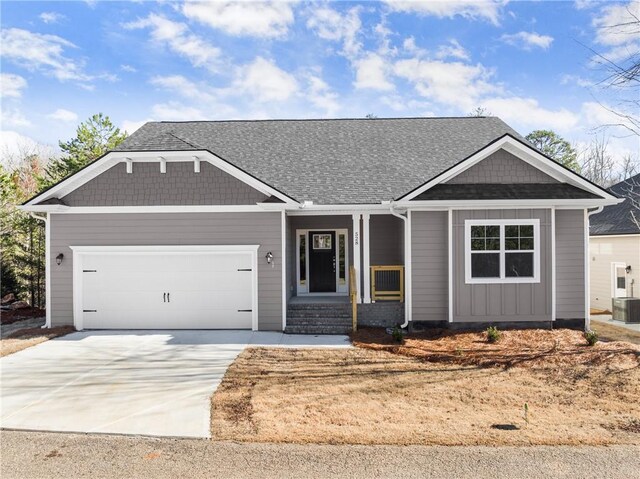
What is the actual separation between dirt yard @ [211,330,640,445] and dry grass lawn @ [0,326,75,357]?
534cm

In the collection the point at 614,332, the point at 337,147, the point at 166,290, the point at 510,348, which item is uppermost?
the point at 337,147

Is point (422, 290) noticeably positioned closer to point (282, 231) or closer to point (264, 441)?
point (282, 231)

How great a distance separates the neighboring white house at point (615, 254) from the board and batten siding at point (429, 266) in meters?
8.62

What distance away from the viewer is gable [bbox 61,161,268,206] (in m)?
10.6

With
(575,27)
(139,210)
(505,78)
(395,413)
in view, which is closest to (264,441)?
(395,413)

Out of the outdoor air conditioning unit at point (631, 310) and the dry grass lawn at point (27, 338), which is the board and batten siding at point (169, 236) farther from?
the outdoor air conditioning unit at point (631, 310)

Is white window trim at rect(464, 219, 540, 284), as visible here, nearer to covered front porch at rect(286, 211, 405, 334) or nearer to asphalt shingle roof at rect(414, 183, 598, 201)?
asphalt shingle roof at rect(414, 183, 598, 201)

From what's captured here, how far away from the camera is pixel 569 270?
33.1ft

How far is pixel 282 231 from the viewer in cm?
1053

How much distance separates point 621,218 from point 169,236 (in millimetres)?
16958

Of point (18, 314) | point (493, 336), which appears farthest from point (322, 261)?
point (18, 314)

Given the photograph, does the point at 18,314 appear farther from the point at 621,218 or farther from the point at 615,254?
the point at 621,218

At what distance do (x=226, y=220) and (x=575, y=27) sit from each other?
11.1 metres

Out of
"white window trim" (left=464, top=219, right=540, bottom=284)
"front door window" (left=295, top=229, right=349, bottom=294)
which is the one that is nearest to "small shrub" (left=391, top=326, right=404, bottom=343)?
"white window trim" (left=464, top=219, right=540, bottom=284)
